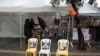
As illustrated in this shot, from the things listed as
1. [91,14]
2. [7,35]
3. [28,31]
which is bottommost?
[7,35]

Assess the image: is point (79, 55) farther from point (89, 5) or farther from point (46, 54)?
point (89, 5)

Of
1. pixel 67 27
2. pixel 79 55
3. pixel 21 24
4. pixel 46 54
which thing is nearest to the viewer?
pixel 46 54

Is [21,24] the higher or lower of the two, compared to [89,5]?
lower

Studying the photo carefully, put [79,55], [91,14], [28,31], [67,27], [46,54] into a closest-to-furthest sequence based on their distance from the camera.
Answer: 1. [46,54]
2. [79,55]
3. [91,14]
4. [28,31]
5. [67,27]

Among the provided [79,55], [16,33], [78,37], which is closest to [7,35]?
[16,33]

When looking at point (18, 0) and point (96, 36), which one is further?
point (96, 36)

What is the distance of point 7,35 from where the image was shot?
19656mm

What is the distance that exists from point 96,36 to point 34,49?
7188mm

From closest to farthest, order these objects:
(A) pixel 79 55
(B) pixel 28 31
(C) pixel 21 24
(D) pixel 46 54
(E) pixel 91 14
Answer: (D) pixel 46 54 < (A) pixel 79 55 < (E) pixel 91 14 < (B) pixel 28 31 < (C) pixel 21 24

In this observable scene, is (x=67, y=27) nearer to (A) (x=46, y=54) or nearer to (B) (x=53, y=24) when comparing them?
(B) (x=53, y=24)

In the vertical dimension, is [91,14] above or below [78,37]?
above

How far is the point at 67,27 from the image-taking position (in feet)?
60.2

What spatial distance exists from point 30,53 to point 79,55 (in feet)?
8.81

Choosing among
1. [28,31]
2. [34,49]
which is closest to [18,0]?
[28,31]
